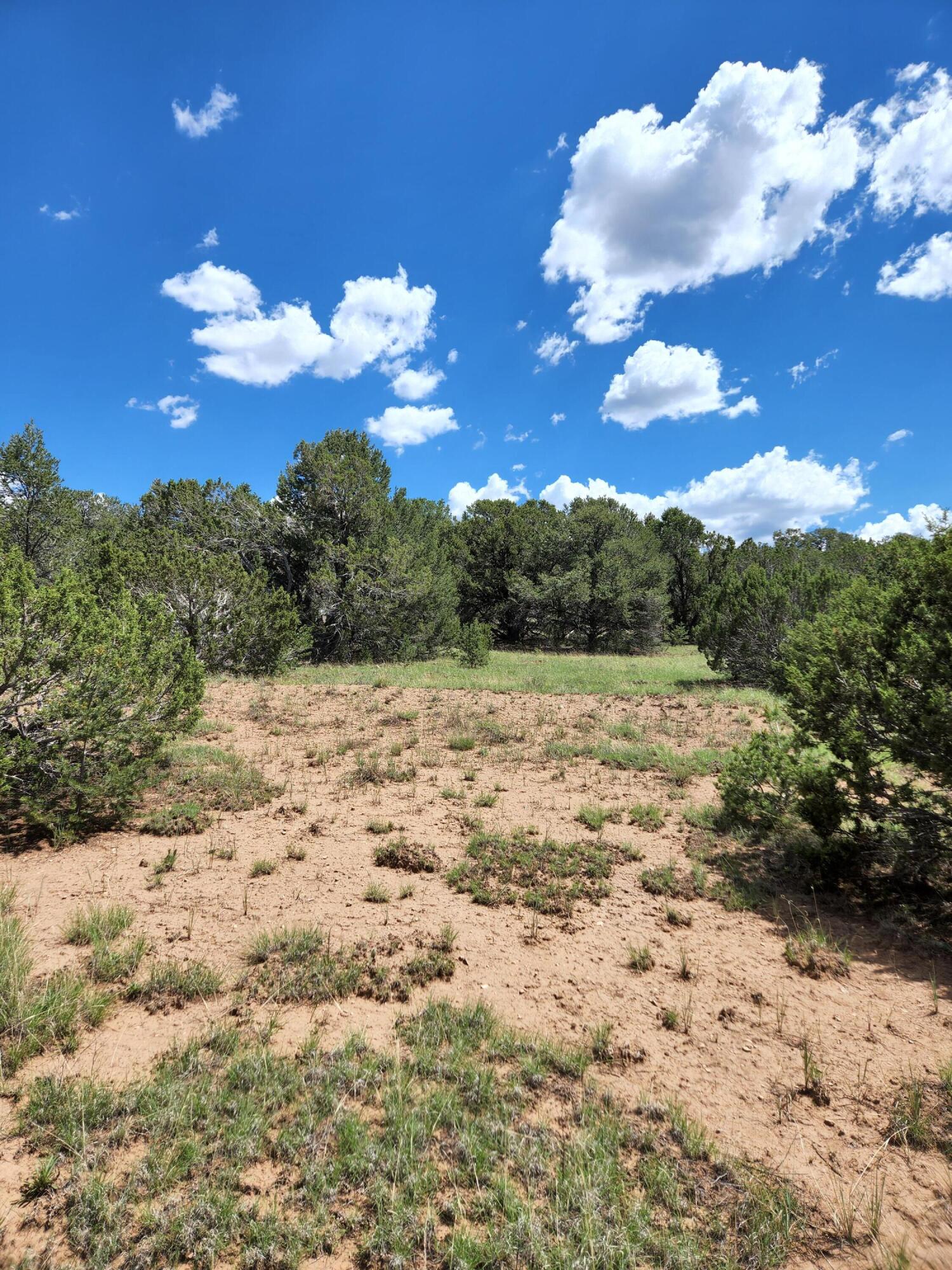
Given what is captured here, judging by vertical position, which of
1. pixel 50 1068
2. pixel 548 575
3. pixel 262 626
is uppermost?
pixel 548 575

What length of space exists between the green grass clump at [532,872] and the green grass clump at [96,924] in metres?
2.74

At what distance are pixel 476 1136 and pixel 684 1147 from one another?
996 millimetres

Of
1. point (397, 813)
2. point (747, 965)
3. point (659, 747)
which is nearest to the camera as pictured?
point (747, 965)

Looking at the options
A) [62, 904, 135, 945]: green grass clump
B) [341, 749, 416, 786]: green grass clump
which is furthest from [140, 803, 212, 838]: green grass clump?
[341, 749, 416, 786]: green grass clump

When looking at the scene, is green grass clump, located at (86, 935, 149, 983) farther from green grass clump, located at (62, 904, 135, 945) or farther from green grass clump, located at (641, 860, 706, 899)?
green grass clump, located at (641, 860, 706, 899)

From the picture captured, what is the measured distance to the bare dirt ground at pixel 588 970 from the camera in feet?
8.59

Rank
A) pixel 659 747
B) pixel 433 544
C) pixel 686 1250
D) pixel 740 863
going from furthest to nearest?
1. pixel 433 544
2. pixel 659 747
3. pixel 740 863
4. pixel 686 1250

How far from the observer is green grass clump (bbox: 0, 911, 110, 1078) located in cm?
304

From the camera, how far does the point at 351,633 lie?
2400 centimetres

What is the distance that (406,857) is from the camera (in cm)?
568

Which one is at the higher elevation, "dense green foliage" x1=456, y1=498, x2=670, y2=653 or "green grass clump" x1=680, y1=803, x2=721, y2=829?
"dense green foliage" x1=456, y1=498, x2=670, y2=653

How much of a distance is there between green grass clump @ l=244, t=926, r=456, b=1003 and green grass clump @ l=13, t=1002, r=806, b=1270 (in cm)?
56

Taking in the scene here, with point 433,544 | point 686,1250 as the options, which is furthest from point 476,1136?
point 433,544

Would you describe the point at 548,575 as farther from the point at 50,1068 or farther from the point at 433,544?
the point at 50,1068
